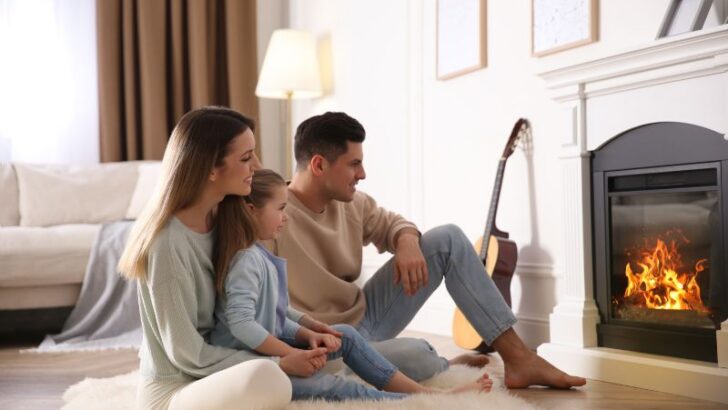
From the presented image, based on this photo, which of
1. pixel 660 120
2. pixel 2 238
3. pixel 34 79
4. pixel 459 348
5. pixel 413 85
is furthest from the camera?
pixel 34 79

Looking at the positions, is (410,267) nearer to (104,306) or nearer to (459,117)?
(459,117)

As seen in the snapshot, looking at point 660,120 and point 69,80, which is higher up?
point 69,80

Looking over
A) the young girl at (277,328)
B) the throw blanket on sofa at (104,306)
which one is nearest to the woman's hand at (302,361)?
the young girl at (277,328)

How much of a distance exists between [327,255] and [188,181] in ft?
2.27

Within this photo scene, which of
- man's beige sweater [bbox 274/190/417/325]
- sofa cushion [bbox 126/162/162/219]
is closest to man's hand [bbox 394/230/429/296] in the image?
man's beige sweater [bbox 274/190/417/325]

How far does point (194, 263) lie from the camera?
1772 mm

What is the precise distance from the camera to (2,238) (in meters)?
3.58

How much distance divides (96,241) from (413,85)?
5.11 ft

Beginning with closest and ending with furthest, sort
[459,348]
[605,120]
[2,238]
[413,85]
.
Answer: [605,120] < [459,348] < [2,238] < [413,85]

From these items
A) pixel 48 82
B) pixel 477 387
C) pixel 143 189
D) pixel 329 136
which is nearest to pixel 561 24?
pixel 329 136

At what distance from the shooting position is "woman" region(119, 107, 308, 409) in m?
1.71

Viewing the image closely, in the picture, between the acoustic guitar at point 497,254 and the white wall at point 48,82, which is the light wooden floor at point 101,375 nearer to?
the acoustic guitar at point 497,254

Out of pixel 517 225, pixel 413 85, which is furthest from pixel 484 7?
pixel 517 225

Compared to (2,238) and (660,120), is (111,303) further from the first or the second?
(660,120)
